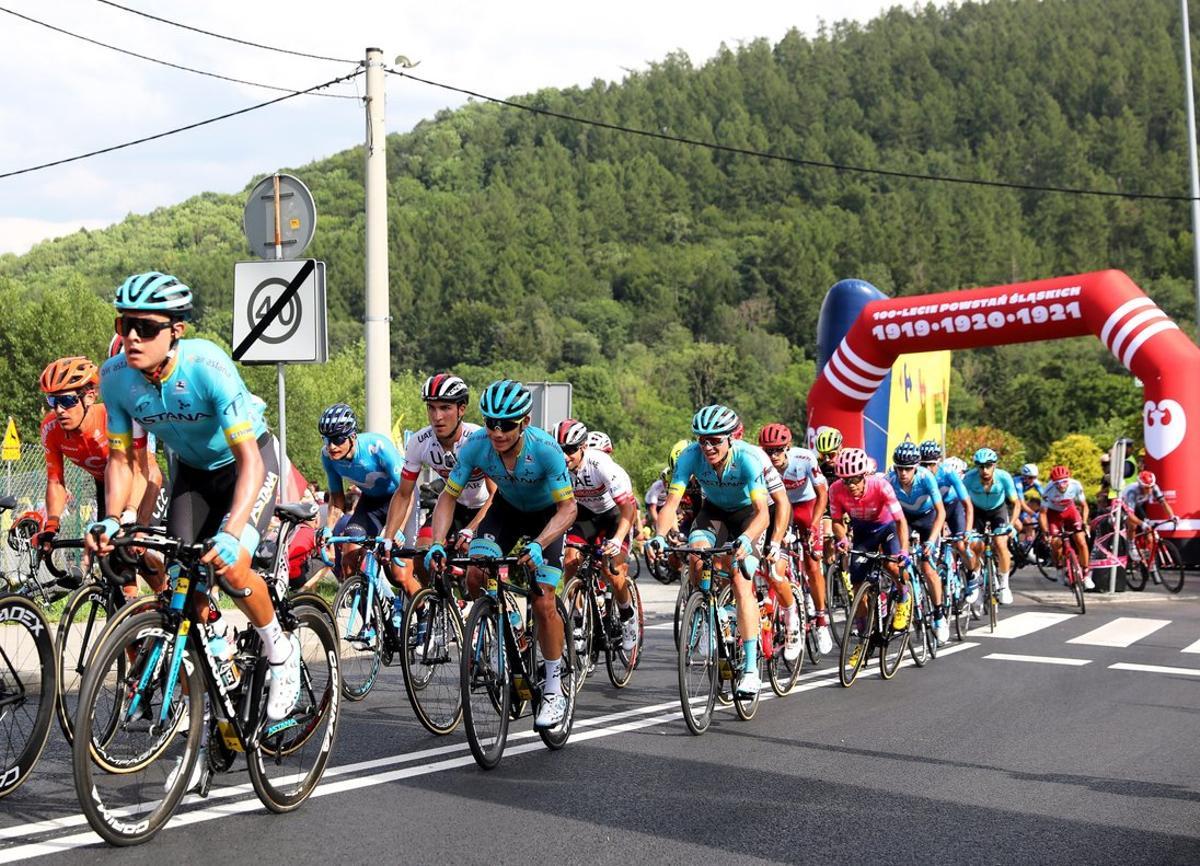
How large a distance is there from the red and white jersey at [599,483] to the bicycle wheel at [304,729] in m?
3.67

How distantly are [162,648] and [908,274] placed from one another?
456 feet

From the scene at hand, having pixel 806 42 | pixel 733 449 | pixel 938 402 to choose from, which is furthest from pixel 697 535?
pixel 806 42

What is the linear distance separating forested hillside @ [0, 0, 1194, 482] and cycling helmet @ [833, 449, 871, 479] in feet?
262

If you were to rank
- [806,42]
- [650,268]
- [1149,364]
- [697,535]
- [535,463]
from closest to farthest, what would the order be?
1. [535,463]
2. [697,535]
3. [1149,364]
4. [650,268]
5. [806,42]

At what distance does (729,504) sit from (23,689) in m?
4.92

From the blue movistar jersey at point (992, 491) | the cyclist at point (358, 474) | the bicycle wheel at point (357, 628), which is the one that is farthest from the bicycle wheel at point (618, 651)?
the blue movistar jersey at point (992, 491)

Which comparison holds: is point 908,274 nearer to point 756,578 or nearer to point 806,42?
point 806,42

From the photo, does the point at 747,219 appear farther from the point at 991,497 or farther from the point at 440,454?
the point at 440,454

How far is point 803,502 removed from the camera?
12984 mm

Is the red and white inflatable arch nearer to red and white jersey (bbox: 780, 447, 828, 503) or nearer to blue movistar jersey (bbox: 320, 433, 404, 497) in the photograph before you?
red and white jersey (bbox: 780, 447, 828, 503)

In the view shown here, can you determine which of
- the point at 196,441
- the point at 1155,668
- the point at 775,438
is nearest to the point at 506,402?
the point at 196,441

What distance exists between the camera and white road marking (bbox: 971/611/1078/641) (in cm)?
1454

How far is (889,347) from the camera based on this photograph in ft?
82.3

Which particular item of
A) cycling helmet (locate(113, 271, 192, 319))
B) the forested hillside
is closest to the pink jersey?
cycling helmet (locate(113, 271, 192, 319))
